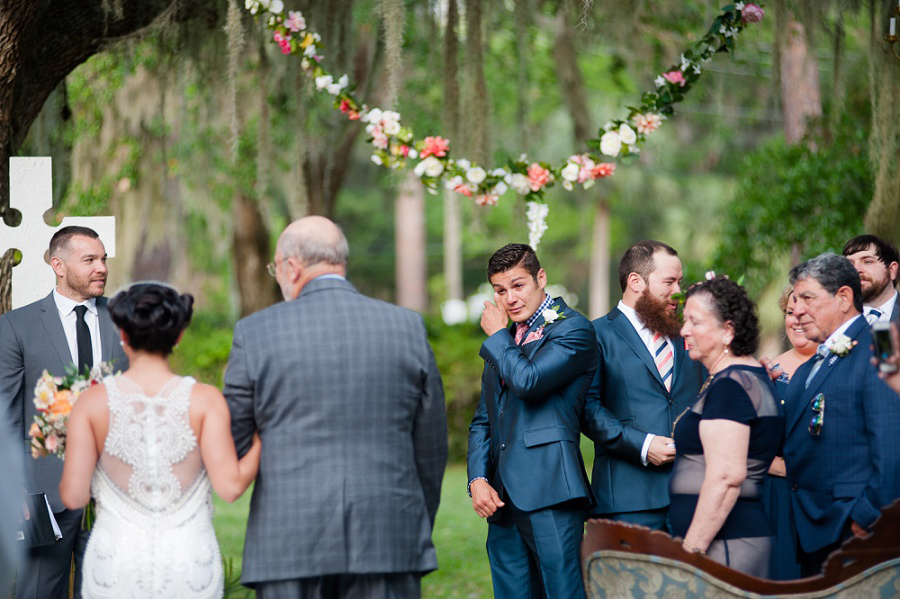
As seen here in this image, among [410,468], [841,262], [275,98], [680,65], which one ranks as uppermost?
[275,98]

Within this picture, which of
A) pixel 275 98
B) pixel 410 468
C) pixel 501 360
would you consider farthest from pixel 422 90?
pixel 410 468

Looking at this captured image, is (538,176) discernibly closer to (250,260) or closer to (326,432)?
(326,432)

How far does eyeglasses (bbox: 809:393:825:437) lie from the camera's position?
378 centimetres

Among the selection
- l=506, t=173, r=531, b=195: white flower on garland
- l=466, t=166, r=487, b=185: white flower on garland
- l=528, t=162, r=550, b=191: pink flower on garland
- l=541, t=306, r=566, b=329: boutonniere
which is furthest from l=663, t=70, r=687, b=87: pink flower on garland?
l=541, t=306, r=566, b=329: boutonniere

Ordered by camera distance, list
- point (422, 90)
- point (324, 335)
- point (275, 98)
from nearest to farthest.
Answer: point (324, 335) → point (275, 98) → point (422, 90)

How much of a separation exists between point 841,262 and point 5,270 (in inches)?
150

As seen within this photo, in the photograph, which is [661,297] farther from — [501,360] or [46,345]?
[46,345]

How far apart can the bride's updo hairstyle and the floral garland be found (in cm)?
275

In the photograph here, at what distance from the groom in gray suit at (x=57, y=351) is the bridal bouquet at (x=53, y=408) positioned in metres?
0.78

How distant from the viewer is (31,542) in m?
4.20

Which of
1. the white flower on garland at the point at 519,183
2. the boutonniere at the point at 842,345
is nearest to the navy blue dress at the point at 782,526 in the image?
the boutonniere at the point at 842,345

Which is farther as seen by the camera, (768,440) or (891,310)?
(891,310)

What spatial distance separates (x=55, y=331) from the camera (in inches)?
177

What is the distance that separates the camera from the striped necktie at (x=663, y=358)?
4395 millimetres
